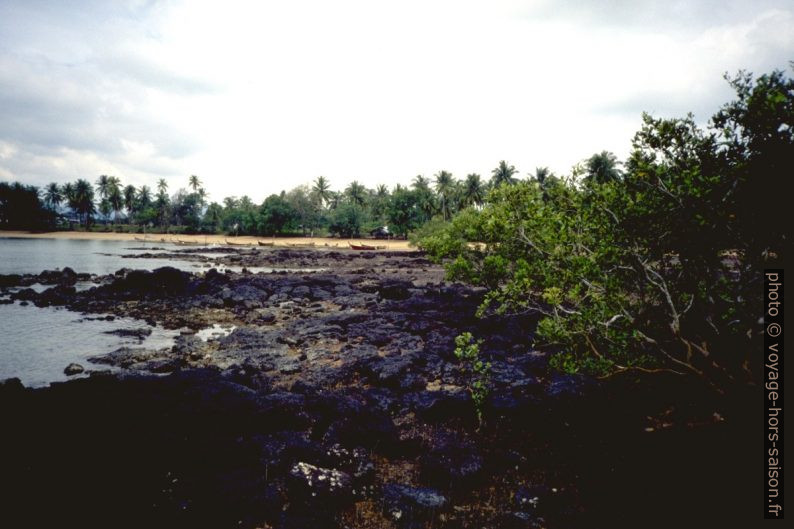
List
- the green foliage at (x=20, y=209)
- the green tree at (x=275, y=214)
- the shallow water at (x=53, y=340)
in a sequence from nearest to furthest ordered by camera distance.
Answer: the shallow water at (x=53, y=340) → the green tree at (x=275, y=214) → the green foliage at (x=20, y=209)

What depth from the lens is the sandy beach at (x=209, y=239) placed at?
83.6 metres

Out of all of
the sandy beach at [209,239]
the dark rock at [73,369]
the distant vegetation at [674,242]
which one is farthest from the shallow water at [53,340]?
the sandy beach at [209,239]

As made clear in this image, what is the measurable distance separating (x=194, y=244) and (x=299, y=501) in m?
90.2

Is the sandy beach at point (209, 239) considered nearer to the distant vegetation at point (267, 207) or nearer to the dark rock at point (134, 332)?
the distant vegetation at point (267, 207)

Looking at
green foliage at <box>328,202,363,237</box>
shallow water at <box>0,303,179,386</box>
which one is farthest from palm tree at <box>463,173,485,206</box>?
shallow water at <box>0,303,179,386</box>

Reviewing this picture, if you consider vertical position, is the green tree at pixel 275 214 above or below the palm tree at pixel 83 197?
A: below

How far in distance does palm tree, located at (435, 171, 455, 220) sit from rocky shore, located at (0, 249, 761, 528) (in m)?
76.6

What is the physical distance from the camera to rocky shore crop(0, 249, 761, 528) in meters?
6.07

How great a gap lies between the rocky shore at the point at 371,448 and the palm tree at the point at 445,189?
7656cm

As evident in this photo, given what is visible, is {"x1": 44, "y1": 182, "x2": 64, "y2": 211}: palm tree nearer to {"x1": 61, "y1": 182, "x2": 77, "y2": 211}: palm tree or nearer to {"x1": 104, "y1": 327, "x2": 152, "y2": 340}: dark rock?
{"x1": 61, "y1": 182, "x2": 77, "y2": 211}: palm tree

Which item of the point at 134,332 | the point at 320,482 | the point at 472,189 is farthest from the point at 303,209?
the point at 320,482

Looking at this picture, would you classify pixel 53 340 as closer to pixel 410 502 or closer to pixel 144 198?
pixel 410 502

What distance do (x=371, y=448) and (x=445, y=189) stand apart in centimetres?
8370

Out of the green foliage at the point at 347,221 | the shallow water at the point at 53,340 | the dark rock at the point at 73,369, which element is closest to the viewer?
the dark rock at the point at 73,369
